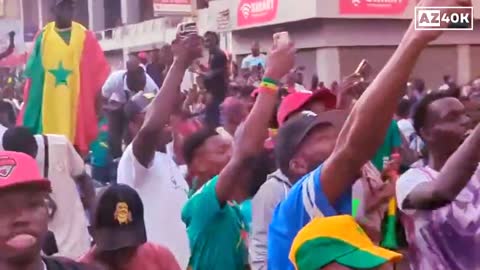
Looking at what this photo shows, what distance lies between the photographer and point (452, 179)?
4176 millimetres

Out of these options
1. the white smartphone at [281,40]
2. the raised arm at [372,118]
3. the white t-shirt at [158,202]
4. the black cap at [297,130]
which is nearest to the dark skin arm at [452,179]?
the black cap at [297,130]

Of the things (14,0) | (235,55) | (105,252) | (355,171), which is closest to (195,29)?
(105,252)

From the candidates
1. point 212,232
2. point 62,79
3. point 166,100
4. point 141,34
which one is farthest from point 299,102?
point 141,34

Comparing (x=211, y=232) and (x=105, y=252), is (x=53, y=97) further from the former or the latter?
(x=105, y=252)

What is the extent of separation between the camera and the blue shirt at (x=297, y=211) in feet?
11.0

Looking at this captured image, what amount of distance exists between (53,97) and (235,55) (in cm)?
1650

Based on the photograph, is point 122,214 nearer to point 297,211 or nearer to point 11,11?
point 297,211

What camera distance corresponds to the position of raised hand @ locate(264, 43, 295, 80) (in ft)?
14.8

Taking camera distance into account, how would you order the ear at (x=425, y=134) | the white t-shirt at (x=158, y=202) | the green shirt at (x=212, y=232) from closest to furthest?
the green shirt at (x=212, y=232) → the ear at (x=425, y=134) → the white t-shirt at (x=158, y=202)

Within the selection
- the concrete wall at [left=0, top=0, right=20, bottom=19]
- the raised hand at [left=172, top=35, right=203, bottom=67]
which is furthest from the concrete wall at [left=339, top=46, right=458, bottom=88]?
the raised hand at [left=172, top=35, right=203, bottom=67]

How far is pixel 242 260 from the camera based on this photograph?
4938 millimetres

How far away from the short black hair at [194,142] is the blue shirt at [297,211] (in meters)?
1.51

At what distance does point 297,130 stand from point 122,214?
811 mm

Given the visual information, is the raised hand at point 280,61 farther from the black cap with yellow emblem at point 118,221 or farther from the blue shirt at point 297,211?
the blue shirt at point 297,211
